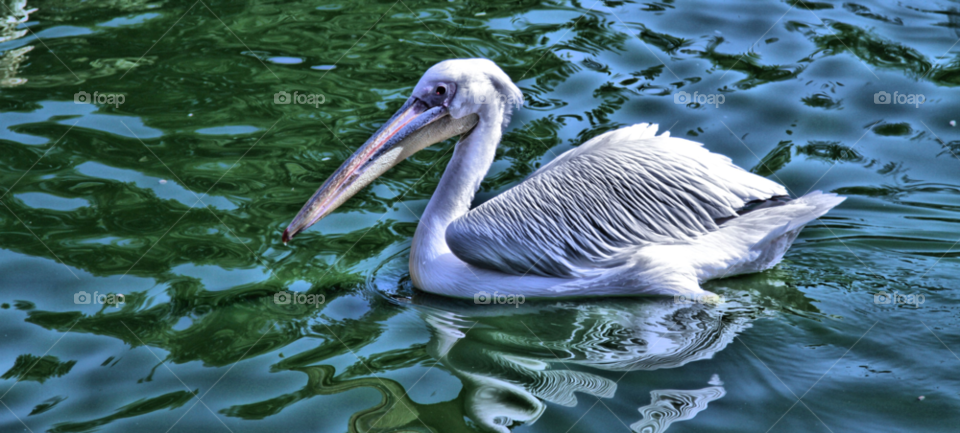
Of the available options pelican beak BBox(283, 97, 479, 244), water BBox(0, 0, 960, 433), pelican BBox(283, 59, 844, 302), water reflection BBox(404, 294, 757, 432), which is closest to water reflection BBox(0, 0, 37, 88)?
water BBox(0, 0, 960, 433)

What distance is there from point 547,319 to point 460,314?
1.52 ft

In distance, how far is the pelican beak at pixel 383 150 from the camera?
447 centimetres

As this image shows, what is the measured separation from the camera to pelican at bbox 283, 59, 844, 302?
14.6 ft

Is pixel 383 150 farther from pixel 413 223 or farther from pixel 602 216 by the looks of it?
pixel 602 216

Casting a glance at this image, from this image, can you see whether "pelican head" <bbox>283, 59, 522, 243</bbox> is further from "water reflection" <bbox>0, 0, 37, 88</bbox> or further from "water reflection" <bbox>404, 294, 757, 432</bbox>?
"water reflection" <bbox>0, 0, 37, 88</bbox>

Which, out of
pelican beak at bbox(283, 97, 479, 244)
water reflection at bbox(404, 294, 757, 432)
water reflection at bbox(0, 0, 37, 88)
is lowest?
water reflection at bbox(404, 294, 757, 432)

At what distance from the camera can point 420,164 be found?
6.02 meters

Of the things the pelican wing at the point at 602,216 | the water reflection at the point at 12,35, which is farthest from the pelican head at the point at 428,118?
the water reflection at the point at 12,35

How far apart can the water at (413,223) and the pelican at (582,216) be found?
0.18 meters

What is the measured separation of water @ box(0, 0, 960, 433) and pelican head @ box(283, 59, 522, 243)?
0.56 metres

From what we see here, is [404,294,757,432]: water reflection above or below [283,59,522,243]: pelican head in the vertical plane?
below

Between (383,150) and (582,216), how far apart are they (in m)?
1.15

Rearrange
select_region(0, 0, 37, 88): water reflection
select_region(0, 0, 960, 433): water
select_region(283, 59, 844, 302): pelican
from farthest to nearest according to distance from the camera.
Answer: select_region(0, 0, 37, 88): water reflection → select_region(283, 59, 844, 302): pelican → select_region(0, 0, 960, 433): water

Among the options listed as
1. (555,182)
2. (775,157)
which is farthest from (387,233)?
(775,157)
